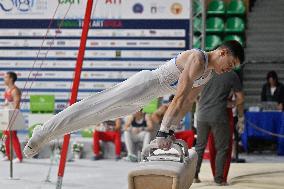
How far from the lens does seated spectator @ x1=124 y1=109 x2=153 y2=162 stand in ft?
34.2

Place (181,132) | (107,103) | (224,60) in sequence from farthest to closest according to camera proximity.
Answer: (181,132), (107,103), (224,60)

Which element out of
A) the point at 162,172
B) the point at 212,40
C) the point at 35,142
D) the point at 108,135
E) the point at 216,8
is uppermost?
the point at 216,8

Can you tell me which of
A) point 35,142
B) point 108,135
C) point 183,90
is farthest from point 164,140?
point 108,135

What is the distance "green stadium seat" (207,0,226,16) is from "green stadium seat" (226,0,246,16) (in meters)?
0.15

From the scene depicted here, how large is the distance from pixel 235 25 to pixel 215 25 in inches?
18.3

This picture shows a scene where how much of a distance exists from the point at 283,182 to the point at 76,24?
590 cm

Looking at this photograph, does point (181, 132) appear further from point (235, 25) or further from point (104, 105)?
point (104, 105)

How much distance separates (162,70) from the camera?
16.6 feet

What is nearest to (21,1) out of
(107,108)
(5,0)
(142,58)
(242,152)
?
(5,0)

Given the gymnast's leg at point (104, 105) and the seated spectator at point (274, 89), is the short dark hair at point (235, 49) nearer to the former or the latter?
the gymnast's leg at point (104, 105)

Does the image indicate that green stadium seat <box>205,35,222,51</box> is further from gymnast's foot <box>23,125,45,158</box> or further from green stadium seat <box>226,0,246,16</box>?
gymnast's foot <box>23,125,45,158</box>

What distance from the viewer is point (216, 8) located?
47.9 ft

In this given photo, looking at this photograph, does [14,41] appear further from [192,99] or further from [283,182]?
A: [192,99]

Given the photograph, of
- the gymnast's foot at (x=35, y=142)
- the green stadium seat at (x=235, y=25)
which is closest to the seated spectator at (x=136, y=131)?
the green stadium seat at (x=235, y=25)
